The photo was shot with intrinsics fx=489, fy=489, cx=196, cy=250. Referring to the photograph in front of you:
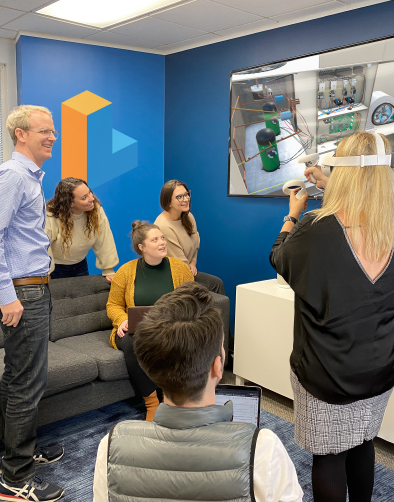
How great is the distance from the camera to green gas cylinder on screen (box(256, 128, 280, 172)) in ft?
12.3

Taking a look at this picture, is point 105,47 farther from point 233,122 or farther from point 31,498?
point 31,498

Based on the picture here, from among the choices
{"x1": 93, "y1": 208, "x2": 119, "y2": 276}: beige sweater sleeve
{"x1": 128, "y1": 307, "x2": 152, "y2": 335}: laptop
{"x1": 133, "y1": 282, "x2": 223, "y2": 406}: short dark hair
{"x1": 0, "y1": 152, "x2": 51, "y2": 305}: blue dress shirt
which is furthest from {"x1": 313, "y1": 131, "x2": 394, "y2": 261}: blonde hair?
{"x1": 93, "y1": 208, "x2": 119, "y2": 276}: beige sweater sleeve

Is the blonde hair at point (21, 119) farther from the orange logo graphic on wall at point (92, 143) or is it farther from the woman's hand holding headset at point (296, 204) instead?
the orange logo graphic on wall at point (92, 143)

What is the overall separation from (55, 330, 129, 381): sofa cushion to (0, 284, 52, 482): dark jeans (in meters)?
0.61

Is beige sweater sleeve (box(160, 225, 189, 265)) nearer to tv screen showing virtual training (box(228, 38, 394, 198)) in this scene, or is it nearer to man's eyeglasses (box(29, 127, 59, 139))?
tv screen showing virtual training (box(228, 38, 394, 198))

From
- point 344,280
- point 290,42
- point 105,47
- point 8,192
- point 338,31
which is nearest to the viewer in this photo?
point 344,280

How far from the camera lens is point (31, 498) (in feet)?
6.94

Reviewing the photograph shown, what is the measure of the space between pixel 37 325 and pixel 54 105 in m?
2.74

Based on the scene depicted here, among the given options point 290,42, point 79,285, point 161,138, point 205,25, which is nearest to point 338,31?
point 290,42

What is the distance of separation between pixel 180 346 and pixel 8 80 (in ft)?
13.5

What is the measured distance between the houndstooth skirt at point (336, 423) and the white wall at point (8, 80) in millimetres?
3800

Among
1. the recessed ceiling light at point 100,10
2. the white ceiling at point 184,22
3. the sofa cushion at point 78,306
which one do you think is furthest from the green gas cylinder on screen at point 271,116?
the sofa cushion at point 78,306

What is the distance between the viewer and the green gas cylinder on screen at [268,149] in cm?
376

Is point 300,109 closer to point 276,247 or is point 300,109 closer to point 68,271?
point 68,271
